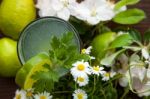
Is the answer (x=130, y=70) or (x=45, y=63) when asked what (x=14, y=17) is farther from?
(x=130, y=70)

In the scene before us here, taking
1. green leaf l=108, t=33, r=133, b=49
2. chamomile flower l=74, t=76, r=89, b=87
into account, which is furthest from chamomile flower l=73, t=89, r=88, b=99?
green leaf l=108, t=33, r=133, b=49

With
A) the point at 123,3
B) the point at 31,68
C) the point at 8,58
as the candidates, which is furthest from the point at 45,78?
the point at 123,3

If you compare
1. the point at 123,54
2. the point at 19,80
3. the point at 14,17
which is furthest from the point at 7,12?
the point at 123,54

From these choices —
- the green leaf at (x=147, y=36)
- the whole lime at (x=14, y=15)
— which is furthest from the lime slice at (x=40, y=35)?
the green leaf at (x=147, y=36)

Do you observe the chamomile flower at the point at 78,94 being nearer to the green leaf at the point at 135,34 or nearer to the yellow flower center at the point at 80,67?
the yellow flower center at the point at 80,67

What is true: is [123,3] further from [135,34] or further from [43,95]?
[43,95]
